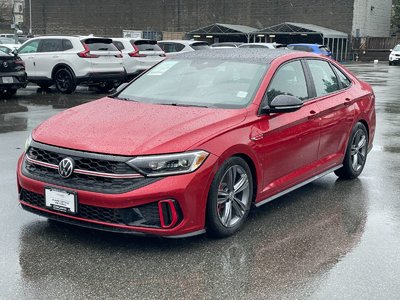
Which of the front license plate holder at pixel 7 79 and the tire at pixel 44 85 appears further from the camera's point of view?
the tire at pixel 44 85

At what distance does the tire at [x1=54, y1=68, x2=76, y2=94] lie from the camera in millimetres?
16062

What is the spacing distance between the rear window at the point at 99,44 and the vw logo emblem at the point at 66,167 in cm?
1233

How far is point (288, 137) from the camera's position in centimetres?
519

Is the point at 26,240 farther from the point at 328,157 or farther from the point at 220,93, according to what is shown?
the point at 328,157

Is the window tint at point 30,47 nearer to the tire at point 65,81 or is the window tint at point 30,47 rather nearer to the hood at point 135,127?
the tire at point 65,81

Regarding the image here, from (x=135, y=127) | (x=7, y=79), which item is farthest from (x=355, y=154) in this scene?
(x=7, y=79)

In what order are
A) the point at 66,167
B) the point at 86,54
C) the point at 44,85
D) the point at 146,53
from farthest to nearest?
the point at 146,53 → the point at 44,85 → the point at 86,54 → the point at 66,167

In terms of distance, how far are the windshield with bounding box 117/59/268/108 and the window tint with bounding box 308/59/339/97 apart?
2.92 ft

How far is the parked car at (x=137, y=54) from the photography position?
18.1 meters

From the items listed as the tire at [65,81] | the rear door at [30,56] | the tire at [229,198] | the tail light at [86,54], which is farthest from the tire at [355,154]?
the rear door at [30,56]

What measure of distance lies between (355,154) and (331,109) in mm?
983

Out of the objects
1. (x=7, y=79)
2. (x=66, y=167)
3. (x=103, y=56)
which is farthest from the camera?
(x=103, y=56)

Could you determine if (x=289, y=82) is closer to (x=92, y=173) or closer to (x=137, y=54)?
(x=92, y=173)

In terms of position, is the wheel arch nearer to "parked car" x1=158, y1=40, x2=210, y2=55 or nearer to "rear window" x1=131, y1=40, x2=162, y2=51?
"rear window" x1=131, y1=40, x2=162, y2=51
